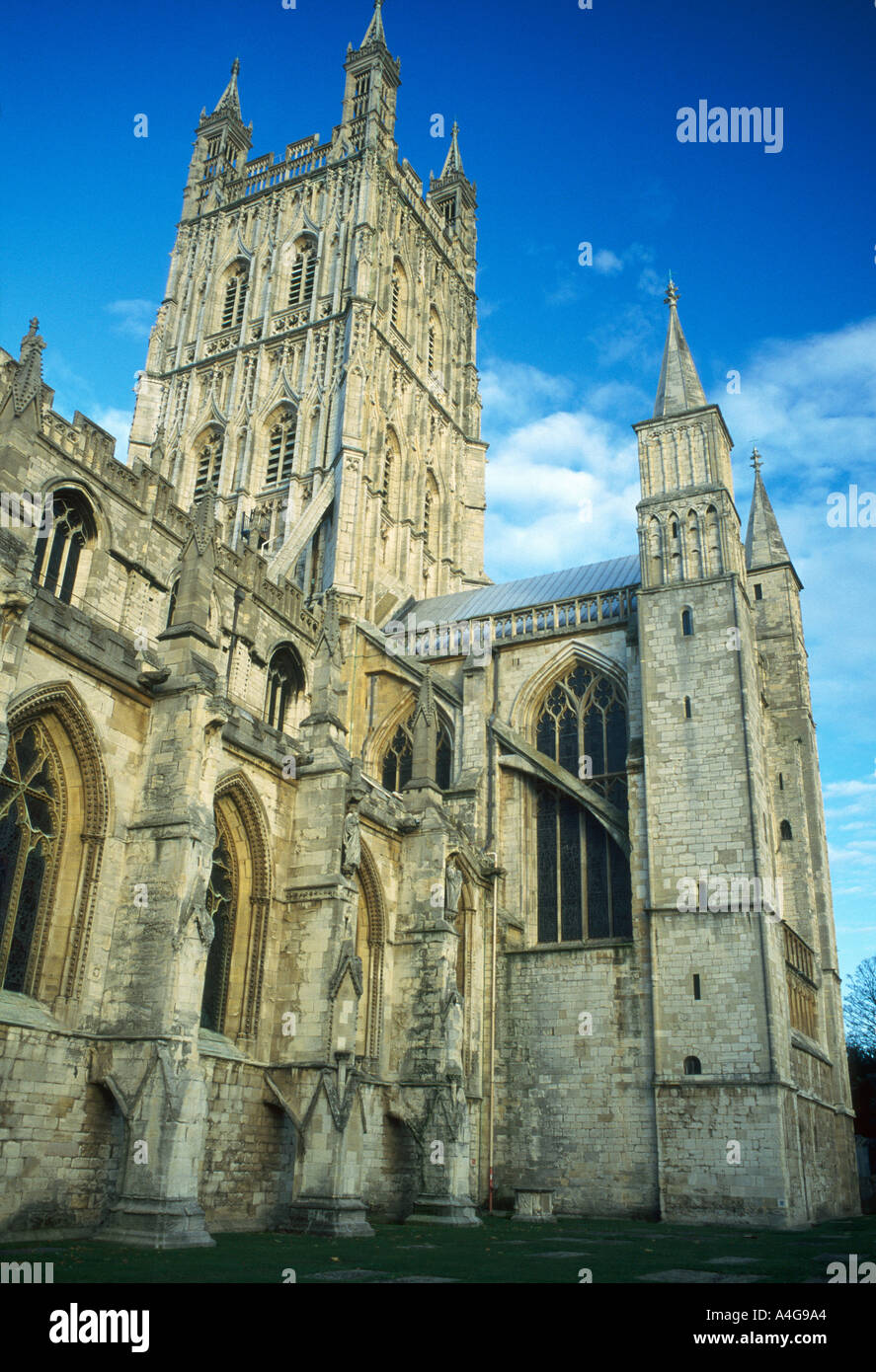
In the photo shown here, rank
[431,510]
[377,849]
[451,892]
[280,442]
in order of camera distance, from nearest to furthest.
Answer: [377,849]
[451,892]
[280,442]
[431,510]

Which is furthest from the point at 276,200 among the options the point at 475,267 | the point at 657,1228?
the point at 657,1228

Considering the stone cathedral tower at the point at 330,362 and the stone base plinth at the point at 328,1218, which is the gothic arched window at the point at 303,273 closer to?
the stone cathedral tower at the point at 330,362

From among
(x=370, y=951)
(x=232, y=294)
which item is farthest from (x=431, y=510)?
(x=370, y=951)

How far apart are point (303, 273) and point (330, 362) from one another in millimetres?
6233

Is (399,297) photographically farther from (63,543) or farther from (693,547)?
(63,543)

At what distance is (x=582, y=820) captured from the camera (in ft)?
86.6

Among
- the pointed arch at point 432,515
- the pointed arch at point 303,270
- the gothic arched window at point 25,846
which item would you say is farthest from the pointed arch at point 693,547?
the pointed arch at point 303,270

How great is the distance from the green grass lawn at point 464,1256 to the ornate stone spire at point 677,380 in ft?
66.9

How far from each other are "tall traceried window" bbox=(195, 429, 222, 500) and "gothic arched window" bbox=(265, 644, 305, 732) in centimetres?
1359

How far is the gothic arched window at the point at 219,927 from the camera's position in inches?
679

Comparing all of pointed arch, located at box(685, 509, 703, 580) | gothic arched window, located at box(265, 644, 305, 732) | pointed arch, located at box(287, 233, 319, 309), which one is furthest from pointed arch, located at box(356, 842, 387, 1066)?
pointed arch, located at box(287, 233, 319, 309)

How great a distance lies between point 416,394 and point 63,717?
102ft

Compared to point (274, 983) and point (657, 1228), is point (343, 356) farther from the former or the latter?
point (657, 1228)

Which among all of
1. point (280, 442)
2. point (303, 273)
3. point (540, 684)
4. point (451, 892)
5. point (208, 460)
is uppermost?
point (303, 273)
